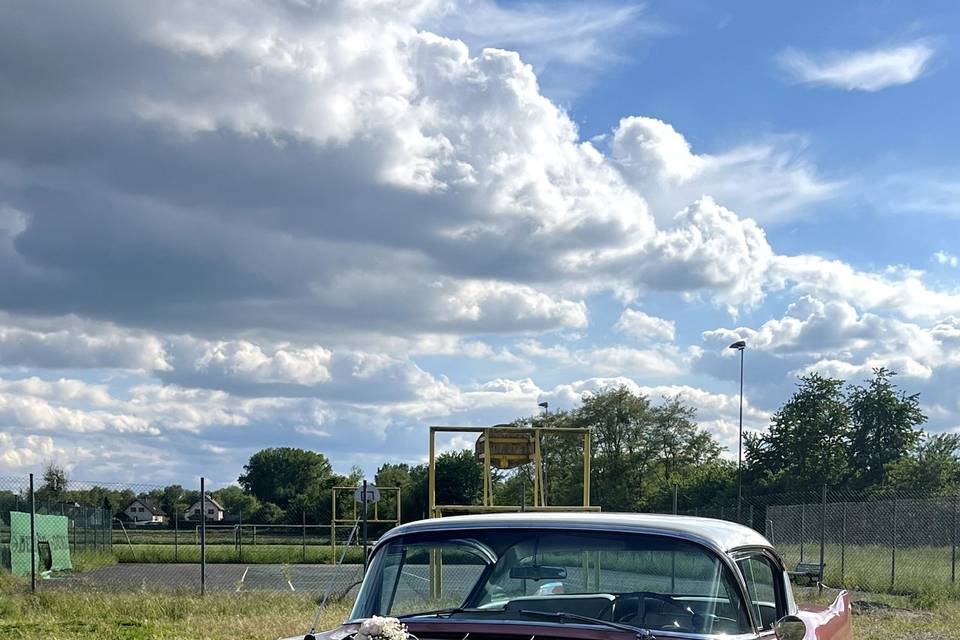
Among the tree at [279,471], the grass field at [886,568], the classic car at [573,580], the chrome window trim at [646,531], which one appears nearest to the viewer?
the classic car at [573,580]

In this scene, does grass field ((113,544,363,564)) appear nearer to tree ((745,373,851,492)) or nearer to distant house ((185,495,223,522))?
distant house ((185,495,223,522))

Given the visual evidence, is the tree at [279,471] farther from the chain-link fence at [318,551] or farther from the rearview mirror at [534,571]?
the rearview mirror at [534,571]

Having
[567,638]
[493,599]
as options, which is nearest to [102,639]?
[493,599]

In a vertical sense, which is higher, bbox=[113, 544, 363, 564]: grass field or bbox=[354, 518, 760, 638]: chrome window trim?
bbox=[354, 518, 760, 638]: chrome window trim

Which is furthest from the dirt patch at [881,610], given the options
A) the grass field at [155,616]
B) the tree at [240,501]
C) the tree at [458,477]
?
the tree at [240,501]

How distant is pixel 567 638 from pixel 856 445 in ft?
170

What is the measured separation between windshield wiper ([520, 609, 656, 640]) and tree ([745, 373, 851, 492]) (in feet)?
158

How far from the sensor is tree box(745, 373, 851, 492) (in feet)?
168

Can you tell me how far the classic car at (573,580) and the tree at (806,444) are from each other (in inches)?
1877

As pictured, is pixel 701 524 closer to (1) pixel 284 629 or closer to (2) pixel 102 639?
(1) pixel 284 629

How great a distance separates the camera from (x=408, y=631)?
4535mm

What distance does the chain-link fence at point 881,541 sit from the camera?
756 inches

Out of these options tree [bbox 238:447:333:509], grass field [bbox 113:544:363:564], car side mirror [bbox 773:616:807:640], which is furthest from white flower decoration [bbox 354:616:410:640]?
tree [bbox 238:447:333:509]

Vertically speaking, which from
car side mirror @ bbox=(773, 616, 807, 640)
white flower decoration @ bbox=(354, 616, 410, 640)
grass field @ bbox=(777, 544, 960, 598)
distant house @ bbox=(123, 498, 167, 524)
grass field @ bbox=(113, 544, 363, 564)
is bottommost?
distant house @ bbox=(123, 498, 167, 524)
